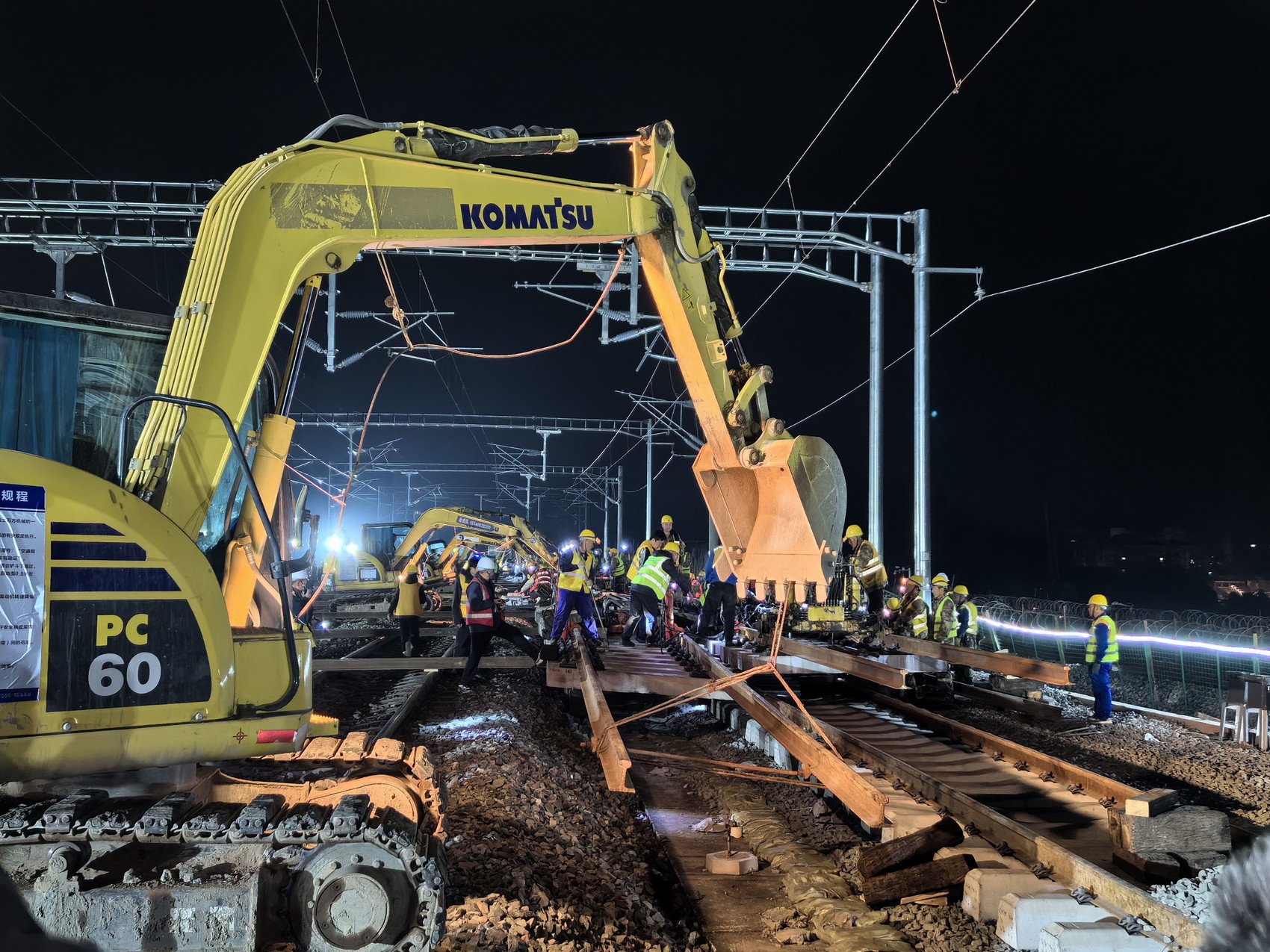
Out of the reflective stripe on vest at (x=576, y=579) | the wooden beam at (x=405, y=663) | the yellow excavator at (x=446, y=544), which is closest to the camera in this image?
the wooden beam at (x=405, y=663)

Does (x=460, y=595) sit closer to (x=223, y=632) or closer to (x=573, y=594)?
(x=573, y=594)

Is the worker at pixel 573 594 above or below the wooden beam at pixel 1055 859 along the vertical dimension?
above

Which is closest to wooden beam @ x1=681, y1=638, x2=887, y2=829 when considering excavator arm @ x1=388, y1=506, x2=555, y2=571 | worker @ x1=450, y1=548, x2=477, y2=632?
worker @ x1=450, y1=548, x2=477, y2=632

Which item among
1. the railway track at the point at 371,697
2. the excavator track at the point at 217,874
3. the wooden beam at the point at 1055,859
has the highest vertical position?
the excavator track at the point at 217,874

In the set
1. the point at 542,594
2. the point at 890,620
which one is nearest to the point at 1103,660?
the point at 890,620

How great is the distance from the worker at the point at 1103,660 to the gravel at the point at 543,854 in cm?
661

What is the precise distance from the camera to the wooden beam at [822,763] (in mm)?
6090

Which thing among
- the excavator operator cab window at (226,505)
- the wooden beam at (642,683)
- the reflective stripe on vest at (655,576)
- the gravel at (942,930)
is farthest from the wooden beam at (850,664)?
the excavator operator cab window at (226,505)

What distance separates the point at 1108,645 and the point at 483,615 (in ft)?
26.7

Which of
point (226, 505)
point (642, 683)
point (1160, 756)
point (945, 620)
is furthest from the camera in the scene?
point (945, 620)

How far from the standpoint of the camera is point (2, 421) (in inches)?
161

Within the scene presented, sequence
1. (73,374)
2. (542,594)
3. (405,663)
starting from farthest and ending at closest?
(542,594)
(405,663)
(73,374)

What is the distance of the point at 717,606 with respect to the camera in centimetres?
→ 1505

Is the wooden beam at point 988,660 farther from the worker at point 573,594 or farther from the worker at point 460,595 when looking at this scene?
the worker at point 460,595
